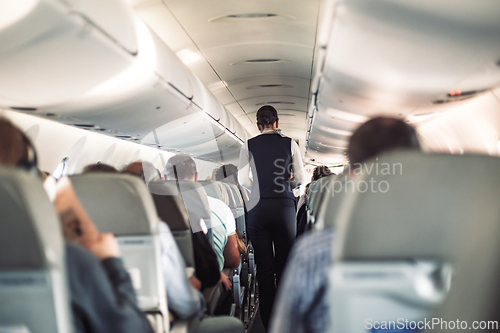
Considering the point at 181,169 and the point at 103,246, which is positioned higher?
the point at 181,169

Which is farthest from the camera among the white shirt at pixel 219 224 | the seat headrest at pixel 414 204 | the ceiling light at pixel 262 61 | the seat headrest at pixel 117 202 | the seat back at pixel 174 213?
the ceiling light at pixel 262 61

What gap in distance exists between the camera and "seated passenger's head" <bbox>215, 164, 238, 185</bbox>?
4546 millimetres

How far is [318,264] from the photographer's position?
1113 millimetres

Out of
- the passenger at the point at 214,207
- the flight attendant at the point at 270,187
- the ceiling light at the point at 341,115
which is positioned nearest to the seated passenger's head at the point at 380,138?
the passenger at the point at 214,207

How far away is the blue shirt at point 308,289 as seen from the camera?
→ 3.66ft

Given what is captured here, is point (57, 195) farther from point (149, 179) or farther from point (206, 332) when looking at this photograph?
point (206, 332)

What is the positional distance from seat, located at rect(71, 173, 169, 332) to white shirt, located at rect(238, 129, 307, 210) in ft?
6.16

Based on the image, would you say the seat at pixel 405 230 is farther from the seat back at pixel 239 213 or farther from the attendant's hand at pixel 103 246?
the seat back at pixel 239 213

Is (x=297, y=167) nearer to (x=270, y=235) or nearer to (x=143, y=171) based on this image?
(x=270, y=235)

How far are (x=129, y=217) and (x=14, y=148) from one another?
0.45m

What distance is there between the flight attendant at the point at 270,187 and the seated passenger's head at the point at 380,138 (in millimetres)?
2001

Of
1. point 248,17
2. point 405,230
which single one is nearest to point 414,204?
point 405,230

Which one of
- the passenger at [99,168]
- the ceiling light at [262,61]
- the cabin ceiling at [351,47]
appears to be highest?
the ceiling light at [262,61]

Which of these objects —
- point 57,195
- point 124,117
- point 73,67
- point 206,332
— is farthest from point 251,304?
point 57,195
